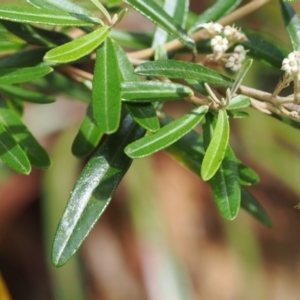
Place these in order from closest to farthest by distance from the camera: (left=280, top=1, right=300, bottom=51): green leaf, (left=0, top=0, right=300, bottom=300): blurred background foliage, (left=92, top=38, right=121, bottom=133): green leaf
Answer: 1. (left=92, top=38, right=121, bottom=133): green leaf
2. (left=280, top=1, right=300, bottom=51): green leaf
3. (left=0, top=0, right=300, bottom=300): blurred background foliage

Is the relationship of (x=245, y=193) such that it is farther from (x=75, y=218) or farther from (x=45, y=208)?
(x=45, y=208)

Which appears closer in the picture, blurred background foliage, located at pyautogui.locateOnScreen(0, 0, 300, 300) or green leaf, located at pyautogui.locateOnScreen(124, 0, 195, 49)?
green leaf, located at pyautogui.locateOnScreen(124, 0, 195, 49)

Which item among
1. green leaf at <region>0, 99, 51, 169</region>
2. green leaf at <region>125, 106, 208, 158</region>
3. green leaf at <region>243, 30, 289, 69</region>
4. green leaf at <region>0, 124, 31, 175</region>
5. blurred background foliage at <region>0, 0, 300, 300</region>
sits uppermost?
green leaf at <region>243, 30, 289, 69</region>

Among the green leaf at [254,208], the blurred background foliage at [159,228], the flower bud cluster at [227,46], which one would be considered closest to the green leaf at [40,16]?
the flower bud cluster at [227,46]

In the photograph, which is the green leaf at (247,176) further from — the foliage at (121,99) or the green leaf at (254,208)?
the green leaf at (254,208)

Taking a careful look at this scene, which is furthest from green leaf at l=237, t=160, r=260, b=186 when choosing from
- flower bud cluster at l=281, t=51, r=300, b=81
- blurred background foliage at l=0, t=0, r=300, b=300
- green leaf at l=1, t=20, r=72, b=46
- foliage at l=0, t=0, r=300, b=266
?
blurred background foliage at l=0, t=0, r=300, b=300

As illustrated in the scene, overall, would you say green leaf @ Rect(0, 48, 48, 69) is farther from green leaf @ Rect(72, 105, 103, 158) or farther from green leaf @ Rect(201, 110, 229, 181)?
green leaf @ Rect(201, 110, 229, 181)
